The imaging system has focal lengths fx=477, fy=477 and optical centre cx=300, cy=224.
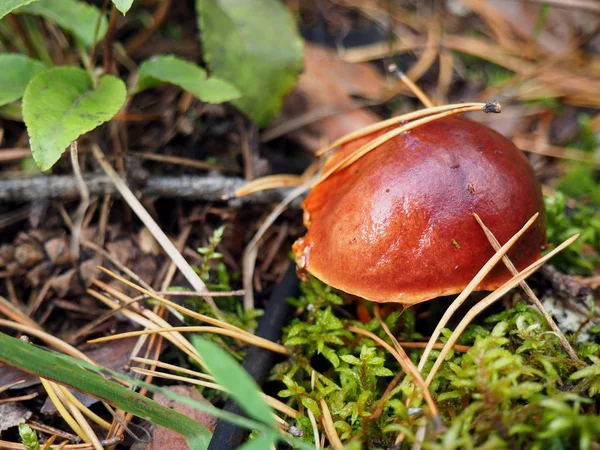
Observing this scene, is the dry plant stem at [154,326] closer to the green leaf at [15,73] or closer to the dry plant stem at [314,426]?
the dry plant stem at [314,426]

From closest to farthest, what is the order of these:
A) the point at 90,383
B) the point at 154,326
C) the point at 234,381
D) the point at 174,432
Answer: the point at 234,381
the point at 90,383
the point at 174,432
the point at 154,326

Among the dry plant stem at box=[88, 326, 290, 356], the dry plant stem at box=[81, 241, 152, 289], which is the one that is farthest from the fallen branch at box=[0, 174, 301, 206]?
the dry plant stem at box=[88, 326, 290, 356]

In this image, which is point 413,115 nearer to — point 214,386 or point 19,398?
point 214,386

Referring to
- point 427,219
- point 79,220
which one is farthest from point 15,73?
point 427,219

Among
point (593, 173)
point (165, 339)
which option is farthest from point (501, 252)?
point (593, 173)

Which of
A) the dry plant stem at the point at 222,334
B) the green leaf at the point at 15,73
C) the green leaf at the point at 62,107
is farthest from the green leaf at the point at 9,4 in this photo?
the dry plant stem at the point at 222,334

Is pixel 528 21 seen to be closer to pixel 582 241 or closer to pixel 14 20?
pixel 582 241
